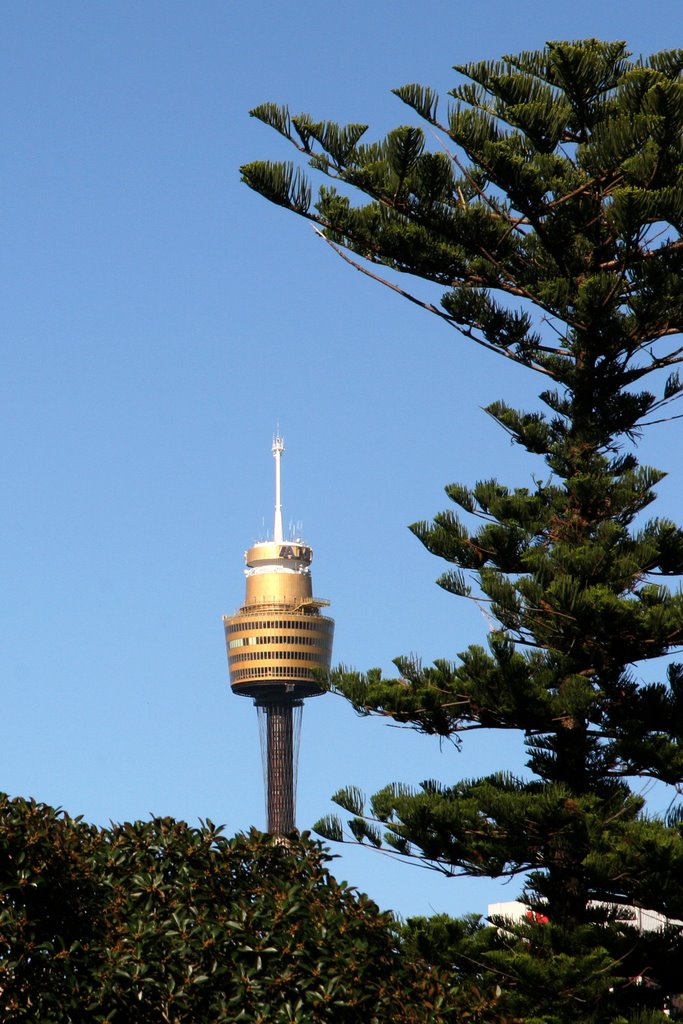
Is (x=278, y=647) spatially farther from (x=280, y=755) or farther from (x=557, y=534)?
(x=557, y=534)

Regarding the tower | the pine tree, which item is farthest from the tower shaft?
the pine tree

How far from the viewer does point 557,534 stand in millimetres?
18594

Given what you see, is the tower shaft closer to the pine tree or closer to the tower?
the tower

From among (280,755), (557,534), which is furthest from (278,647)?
(557,534)

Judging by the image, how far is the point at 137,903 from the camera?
13633mm

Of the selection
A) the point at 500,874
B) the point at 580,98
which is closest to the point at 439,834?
the point at 500,874

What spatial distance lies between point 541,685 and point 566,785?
1167mm

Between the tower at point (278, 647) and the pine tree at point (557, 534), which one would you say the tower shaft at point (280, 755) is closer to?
the tower at point (278, 647)

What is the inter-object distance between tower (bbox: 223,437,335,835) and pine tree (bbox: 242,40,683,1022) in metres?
108

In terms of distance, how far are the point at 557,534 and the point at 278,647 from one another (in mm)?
110230

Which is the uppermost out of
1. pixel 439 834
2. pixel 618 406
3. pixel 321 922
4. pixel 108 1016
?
pixel 618 406

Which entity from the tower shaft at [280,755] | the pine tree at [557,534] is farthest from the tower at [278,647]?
the pine tree at [557,534]

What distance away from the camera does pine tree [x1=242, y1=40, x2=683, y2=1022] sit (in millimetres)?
16859

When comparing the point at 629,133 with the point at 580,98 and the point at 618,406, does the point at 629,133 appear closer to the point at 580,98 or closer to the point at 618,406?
the point at 580,98
